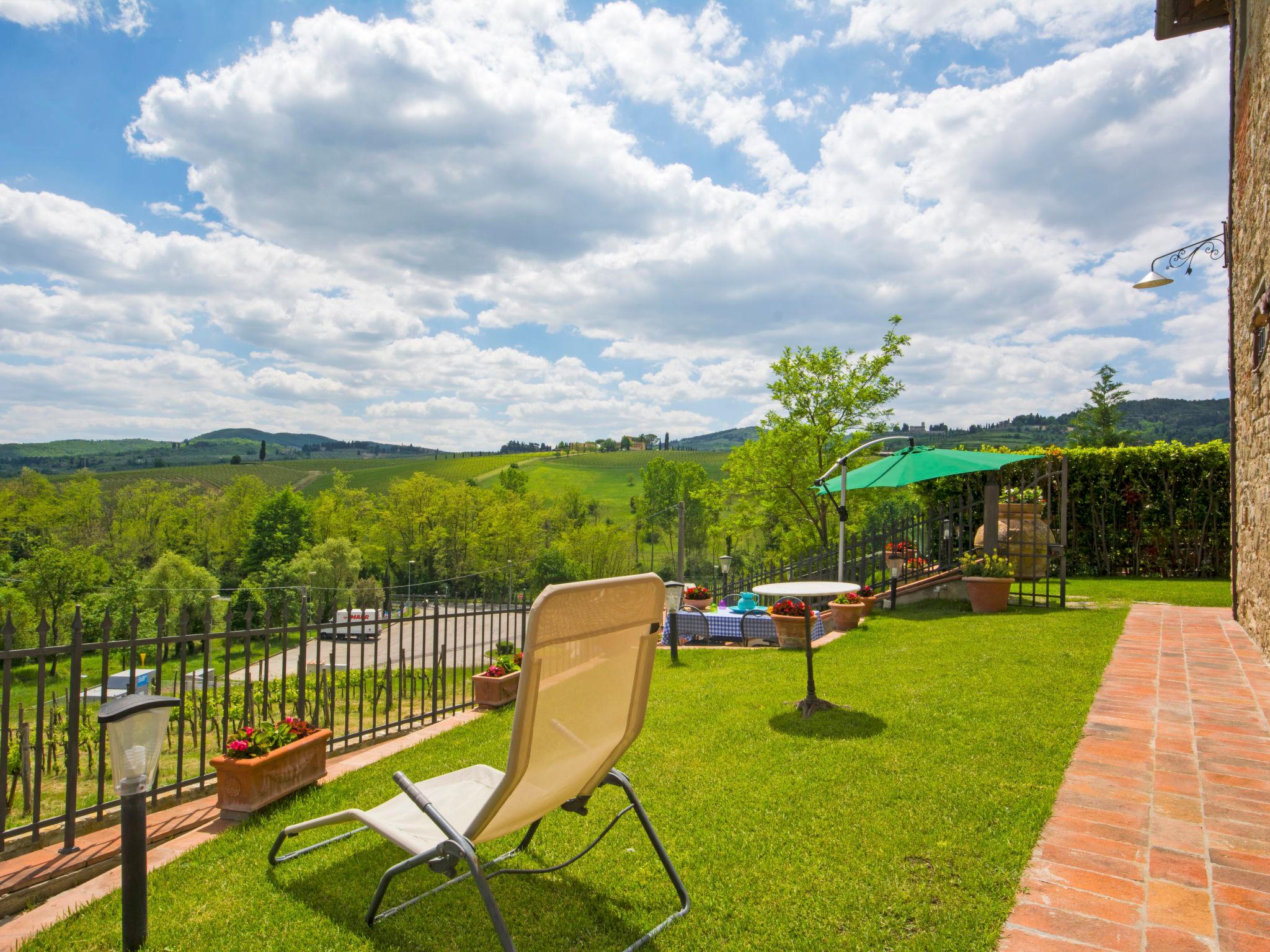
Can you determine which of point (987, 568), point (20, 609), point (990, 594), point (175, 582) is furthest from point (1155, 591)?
point (20, 609)

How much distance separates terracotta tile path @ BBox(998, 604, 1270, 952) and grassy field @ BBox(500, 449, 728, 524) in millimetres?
83129

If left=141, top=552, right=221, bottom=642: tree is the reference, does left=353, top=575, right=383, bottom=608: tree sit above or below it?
below

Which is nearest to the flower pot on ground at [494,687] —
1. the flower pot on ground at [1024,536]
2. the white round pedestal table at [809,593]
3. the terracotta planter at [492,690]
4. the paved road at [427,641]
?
the terracotta planter at [492,690]

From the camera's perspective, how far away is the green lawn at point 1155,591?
926cm

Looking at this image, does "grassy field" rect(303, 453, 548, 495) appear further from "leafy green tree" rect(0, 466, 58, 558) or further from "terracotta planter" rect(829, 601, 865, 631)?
"terracotta planter" rect(829, 601, 865, 631)

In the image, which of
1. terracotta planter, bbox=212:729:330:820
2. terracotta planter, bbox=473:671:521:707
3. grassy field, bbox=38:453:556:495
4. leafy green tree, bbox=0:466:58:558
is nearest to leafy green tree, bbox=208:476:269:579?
leafy green tree, bbox=0:466:58:558

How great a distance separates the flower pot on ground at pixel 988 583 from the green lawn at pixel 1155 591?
143 cm

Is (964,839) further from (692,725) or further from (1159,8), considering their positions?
(1159,8)

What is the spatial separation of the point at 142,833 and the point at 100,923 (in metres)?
0.48

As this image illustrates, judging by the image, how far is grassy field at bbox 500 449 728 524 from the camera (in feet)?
316

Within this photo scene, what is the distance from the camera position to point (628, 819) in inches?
128

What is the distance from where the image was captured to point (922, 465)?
31.4ft

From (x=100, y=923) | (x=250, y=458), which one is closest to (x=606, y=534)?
(x=100, y=923)

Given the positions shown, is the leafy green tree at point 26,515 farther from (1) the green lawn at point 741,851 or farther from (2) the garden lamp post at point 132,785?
(2) the garden lamp post at point 132,785
